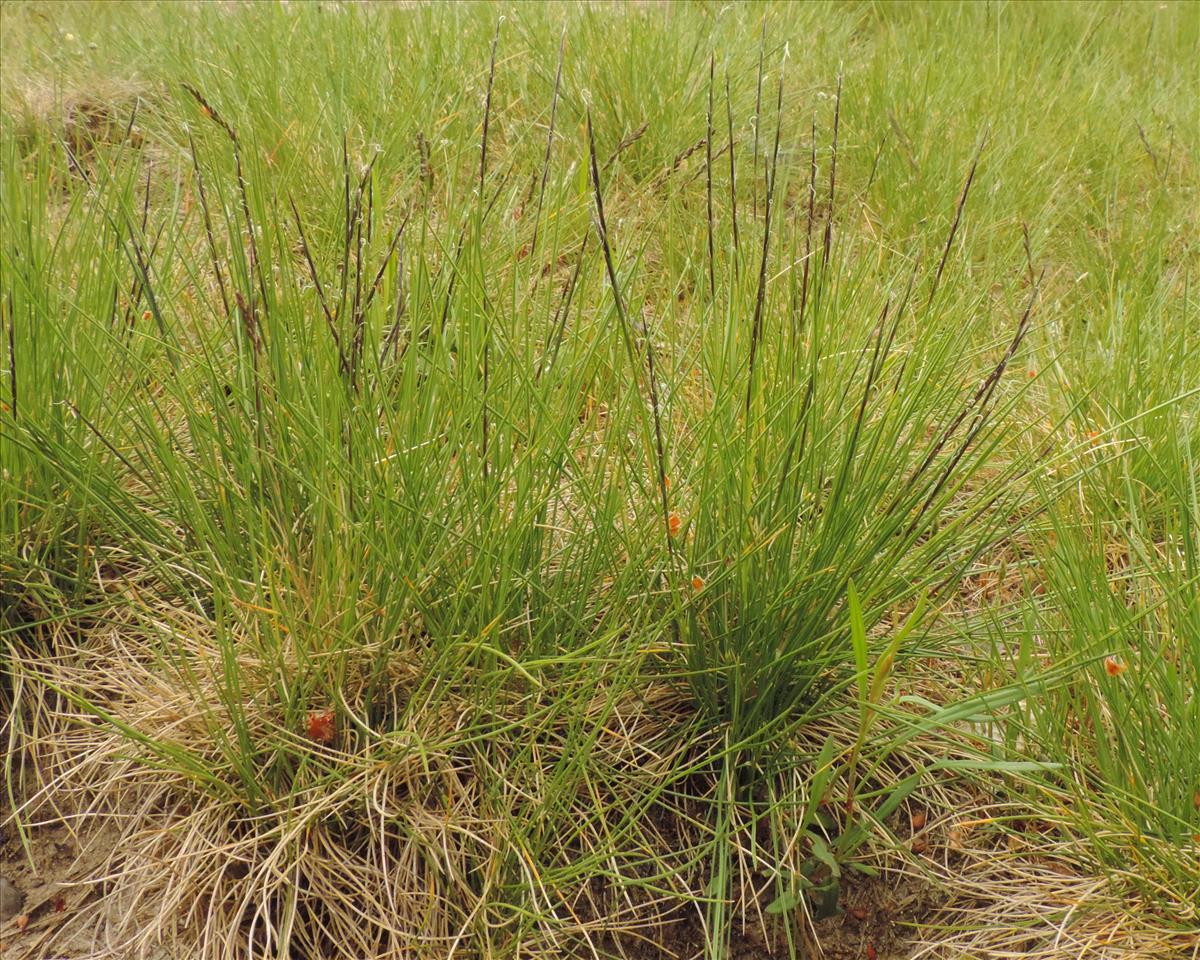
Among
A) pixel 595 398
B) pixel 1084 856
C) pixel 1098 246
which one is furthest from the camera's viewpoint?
pixel 1098 246

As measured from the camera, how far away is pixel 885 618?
1789 millimetres

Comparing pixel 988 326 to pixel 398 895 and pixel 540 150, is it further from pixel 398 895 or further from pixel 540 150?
pixel 398 895

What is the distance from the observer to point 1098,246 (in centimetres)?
274

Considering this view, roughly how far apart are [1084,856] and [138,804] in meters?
1.30

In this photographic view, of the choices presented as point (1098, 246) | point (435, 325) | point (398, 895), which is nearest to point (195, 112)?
point (435, 325)

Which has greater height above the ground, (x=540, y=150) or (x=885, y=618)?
(x=540, y=150)

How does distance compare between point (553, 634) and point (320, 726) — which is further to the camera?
point (553, 634)

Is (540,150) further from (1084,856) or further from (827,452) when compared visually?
(1084,856)

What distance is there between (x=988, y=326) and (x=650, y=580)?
4.04 ft

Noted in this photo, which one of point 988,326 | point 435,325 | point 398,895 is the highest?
point 435,325

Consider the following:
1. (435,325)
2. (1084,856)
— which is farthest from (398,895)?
(1084,856)

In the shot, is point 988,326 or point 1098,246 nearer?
point 988,326

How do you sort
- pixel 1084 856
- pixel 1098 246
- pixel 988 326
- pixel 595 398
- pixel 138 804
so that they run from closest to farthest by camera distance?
pixel 1084 856 < pixel 138 804 < pixel 595 398 < pixel 988 326 < pixel 1098 246

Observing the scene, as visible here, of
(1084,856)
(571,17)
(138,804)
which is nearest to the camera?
(1084,856)
